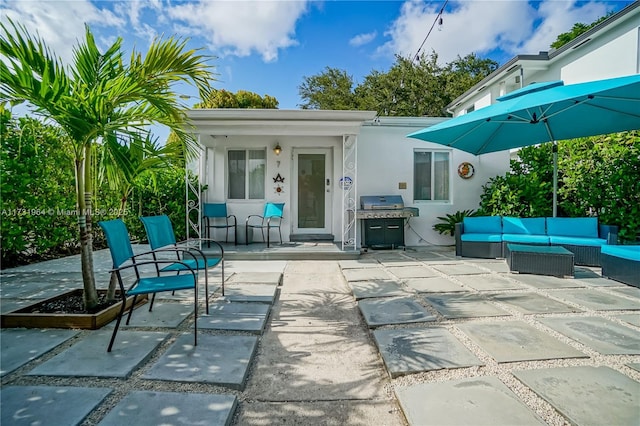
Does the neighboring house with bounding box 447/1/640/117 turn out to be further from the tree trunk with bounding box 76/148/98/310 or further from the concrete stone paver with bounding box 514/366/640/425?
the tree trunk with bounding box 76/148/98/310

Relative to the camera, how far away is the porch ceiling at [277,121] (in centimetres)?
609

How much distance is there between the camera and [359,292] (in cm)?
386

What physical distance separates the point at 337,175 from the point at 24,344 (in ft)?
20.2

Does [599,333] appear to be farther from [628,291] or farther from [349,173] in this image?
[349,173]

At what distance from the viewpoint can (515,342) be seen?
2439 mm

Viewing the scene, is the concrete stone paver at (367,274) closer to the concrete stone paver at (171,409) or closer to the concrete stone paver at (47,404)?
the concrete stone paver at (171,409)

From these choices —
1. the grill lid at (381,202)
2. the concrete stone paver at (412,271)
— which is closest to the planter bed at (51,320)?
the concrete stone paver at (412,271)

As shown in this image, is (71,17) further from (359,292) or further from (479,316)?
(479,316)

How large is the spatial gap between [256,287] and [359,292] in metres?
1.34

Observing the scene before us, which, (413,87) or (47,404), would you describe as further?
(413,87)

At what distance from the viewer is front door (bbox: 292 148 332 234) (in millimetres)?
7664

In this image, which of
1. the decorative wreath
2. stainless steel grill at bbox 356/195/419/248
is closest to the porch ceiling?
stainless steel grill at bbox 356/195/419/248

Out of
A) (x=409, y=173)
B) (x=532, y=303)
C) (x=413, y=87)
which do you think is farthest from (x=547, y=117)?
(x=413, y=87)

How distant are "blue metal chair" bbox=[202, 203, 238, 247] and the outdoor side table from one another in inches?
211
